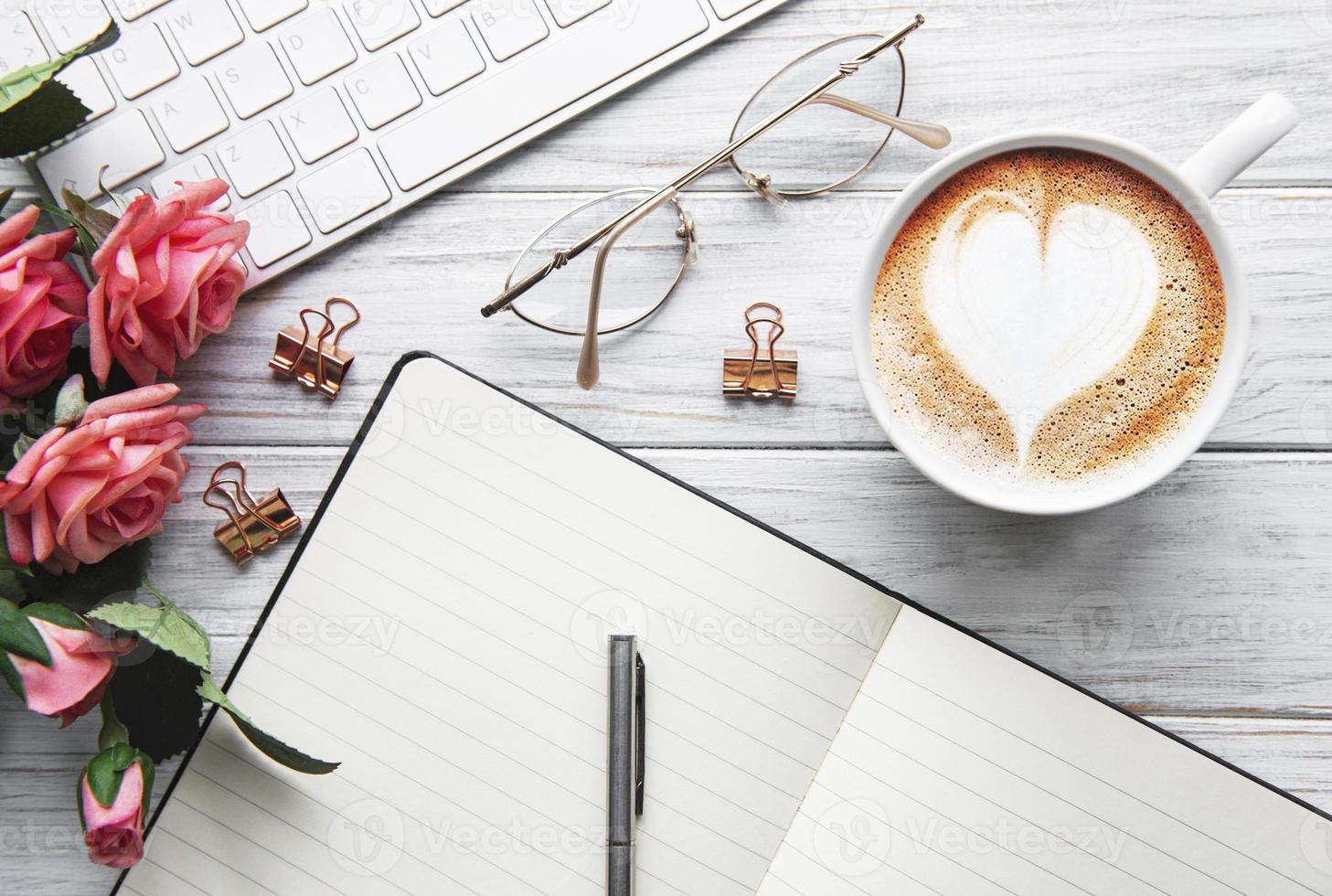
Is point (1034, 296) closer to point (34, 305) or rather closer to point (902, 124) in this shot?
point (902, 124)

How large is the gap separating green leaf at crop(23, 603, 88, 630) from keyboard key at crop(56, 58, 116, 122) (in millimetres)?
338

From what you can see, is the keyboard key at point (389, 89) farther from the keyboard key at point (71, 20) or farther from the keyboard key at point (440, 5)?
the keyboard key at point (71, 20)

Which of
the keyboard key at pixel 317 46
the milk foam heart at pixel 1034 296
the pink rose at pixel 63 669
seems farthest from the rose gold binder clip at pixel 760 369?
the pink rose at pixel 63 669

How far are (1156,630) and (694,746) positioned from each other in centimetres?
34

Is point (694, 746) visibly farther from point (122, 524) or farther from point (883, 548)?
point (122, 524)

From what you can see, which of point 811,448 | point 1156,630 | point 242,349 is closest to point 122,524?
point 242,349

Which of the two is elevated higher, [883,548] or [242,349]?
[242,349]

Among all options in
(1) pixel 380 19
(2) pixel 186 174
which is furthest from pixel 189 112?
(1) pixel 380 19

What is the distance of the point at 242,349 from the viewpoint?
69 cm

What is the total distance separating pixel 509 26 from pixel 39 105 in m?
0.31

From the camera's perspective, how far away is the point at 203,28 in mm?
644

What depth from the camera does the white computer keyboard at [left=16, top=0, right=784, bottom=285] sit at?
0.64 meters

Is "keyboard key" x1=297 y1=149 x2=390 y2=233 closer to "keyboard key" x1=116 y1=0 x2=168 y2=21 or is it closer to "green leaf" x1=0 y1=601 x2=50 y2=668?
"keyboard key" x1=116 y1=0 x2=168 y2=21

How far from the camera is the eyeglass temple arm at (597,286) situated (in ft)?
2.17
